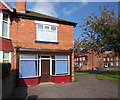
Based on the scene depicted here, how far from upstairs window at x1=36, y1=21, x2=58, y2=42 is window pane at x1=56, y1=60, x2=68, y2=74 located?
2328 millimetres

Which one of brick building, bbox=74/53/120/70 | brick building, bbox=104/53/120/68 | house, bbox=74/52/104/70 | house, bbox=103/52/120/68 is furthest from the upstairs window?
brick building, bbox=104/53/120/68

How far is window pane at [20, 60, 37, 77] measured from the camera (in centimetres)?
944

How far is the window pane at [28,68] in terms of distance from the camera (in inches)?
Answer: 372

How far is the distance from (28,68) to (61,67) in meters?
3.19

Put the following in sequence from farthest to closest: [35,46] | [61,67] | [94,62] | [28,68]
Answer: [94,62] → [61,67] → [35,46] → [28,68]

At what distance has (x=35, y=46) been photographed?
1014cm

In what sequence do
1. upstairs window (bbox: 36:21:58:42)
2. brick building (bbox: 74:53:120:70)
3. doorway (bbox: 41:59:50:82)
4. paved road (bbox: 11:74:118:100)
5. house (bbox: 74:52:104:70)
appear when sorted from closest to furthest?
paved road (bbox: 11:74:118:100)
upstairs window (bbox: 36:21:58:42)
doorway (bbox: 41:59:50:82)
brick building (bbox: 74:53:120:70)
house (bbox: 74:52:104:70)

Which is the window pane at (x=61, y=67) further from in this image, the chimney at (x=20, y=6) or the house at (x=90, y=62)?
the house at (x=90, y=62)

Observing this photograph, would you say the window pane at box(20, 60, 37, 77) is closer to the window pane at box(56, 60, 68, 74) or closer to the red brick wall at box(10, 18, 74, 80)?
the red brick wall at box(10, 18, 74, 80)

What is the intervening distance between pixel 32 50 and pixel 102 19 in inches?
430

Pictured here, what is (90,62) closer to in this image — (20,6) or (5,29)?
(20,6)

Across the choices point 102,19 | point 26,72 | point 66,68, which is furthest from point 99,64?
point 26,72

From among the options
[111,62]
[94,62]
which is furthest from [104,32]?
[111,62]

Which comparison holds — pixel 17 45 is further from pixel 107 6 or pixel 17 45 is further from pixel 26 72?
pixel 107 6
